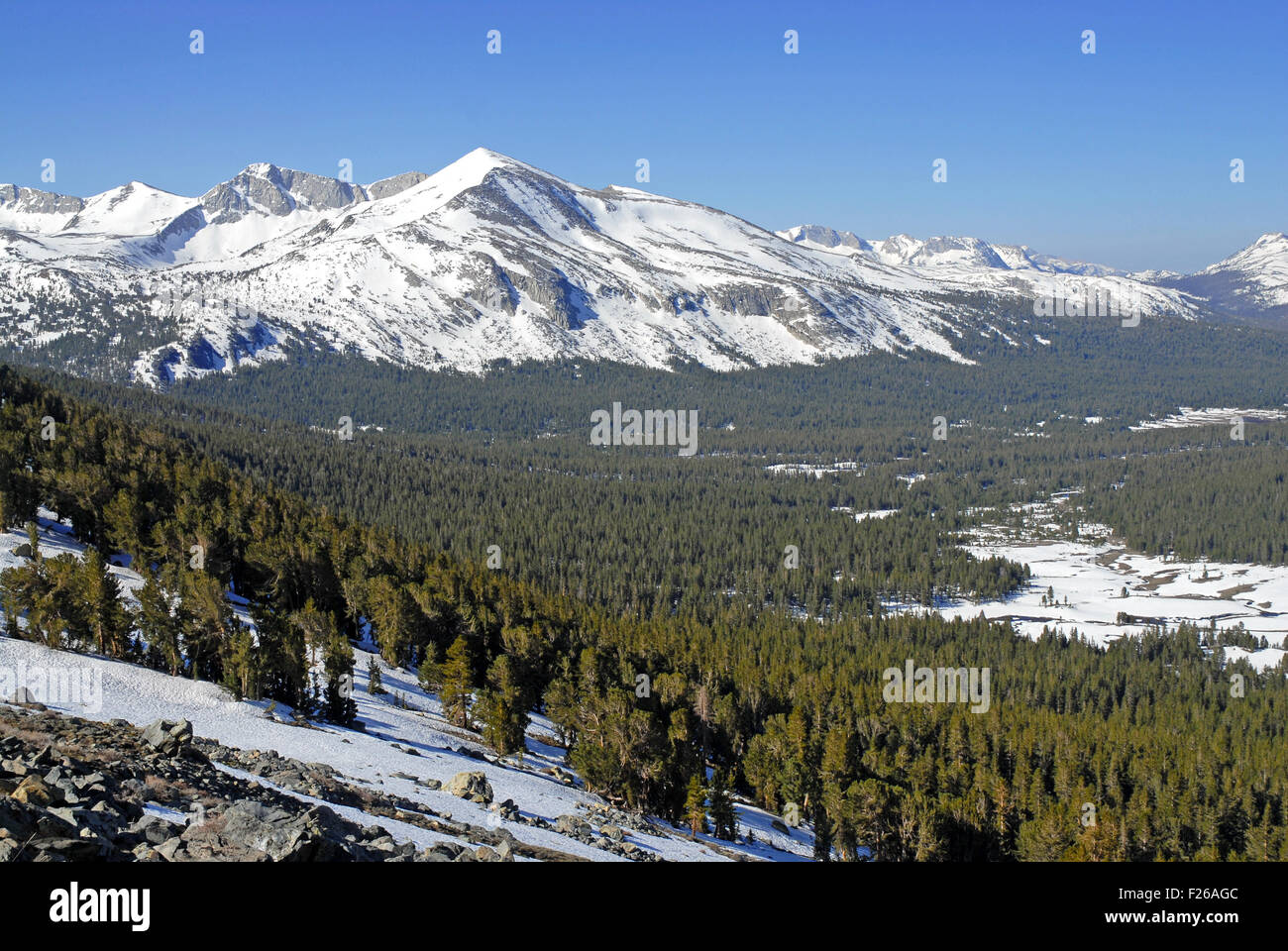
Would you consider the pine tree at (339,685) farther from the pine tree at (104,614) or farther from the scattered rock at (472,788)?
the scattered rock at (472,788)

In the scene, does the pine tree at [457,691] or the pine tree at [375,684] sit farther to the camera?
the pine tree at [457,691]

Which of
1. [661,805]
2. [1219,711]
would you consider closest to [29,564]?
[661,805]

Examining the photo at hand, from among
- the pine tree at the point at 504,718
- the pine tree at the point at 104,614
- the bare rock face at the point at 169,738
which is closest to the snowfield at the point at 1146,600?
the pine tree at the point at 504,718

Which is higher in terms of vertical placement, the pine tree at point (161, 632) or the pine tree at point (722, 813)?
the pine tree at point (161, 632)

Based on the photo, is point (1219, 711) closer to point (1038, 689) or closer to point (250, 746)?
point (1038, 689)

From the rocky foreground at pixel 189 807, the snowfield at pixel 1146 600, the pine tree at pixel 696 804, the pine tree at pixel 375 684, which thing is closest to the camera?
the rocky foreground at pixel 189 807
